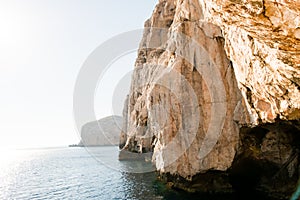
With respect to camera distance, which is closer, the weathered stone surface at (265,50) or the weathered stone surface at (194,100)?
the weathered stone surface at (265,50)

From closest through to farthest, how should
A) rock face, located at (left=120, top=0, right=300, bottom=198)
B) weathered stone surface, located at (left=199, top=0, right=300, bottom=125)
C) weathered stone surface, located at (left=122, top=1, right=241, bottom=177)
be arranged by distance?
weathered stone surface, located at (left=199, top=0, right=300, bottom=125), rock face, located at (left=120, top=0, right=300, bottom=198), weathered stone surface, located at (left=122, top=1, right=241, bottom=177)

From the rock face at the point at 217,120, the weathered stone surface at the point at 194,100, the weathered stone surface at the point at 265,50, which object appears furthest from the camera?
the weathered stone surface at the point at 194,100

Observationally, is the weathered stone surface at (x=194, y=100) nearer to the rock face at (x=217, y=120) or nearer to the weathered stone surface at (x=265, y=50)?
the rock face at (x=217, y=120)

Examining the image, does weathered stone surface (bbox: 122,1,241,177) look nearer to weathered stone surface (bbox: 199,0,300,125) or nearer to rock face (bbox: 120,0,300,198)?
rock face (bbox: 120,0,300,198)

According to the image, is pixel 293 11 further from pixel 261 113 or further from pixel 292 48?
pixel 261 113

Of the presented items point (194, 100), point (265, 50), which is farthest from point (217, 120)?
point (265, 50)

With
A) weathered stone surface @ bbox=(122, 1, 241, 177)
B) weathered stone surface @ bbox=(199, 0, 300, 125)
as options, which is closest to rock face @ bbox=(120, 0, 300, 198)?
weathered stone surface @ bbox=(122, 1, 241, 177)

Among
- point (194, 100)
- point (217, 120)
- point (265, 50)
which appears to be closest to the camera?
point (265, 50)

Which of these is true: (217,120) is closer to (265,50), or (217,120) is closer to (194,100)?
(194,100)

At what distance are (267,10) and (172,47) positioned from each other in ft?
72.9

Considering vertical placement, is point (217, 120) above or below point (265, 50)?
below

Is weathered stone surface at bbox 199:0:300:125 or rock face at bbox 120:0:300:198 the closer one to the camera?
weathered stone surface at bbox 199:0:300:125

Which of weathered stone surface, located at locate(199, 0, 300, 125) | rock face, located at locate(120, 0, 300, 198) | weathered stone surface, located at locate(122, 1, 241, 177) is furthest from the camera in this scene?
weathered stone surface, located at locate(122, 1, 241, 177)

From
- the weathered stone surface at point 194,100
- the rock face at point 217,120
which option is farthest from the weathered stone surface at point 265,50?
the weathered stone surface at point 194,100
